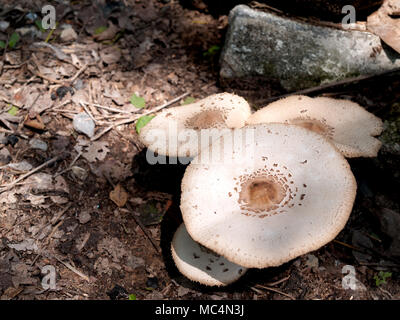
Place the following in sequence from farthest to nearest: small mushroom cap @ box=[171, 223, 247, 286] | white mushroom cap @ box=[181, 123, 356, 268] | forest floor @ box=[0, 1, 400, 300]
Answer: forest floor @ box=[0, 1, 400, 300], small mushroom cap @ box=[171, 223, 247, 286], white mushroom cap @ box=[181, 123, 356, 268]

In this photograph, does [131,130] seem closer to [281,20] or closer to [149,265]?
[149,265]

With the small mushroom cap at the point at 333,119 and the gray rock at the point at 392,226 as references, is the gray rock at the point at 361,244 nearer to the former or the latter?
the gray rock at the point at 392,226

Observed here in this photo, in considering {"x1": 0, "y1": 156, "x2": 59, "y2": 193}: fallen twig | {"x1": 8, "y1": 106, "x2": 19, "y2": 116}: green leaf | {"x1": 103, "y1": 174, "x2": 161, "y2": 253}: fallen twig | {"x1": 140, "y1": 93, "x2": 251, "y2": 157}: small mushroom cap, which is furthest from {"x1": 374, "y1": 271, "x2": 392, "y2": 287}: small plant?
{"x1": 8, "y1": 106, "x2": 19, "y2": 116}: green leaf

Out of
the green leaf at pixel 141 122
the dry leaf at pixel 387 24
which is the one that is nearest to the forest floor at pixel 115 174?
the green leaf at pixel 141 122

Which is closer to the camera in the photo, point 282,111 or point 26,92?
point 282,111

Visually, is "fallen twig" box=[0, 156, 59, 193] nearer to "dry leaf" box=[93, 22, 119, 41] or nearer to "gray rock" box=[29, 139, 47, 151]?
"gray rock" box=[29, 139, 47, 151]

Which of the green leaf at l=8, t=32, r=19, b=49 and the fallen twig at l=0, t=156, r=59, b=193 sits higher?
the green leaf at l=8, t=32, r=19, b=49
